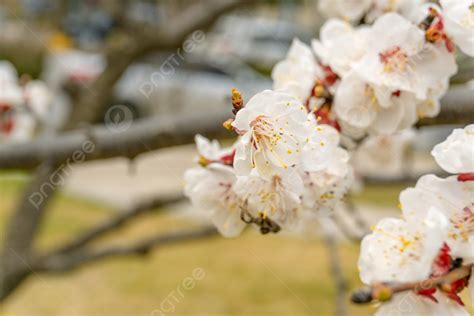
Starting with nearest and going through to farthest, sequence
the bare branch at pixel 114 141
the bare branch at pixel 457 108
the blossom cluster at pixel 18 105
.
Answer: the bare branch at pixel 457 108 < the bare branch at pixel 114 141 < the blossom cluster at pixel 18 105

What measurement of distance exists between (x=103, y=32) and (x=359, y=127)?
23.8ft

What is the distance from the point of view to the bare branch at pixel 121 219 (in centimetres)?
162

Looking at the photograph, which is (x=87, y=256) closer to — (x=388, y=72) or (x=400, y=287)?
(x=388, y=72)

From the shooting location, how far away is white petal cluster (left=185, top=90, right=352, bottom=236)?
1.44ft

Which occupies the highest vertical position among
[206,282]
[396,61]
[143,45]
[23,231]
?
[396,61]

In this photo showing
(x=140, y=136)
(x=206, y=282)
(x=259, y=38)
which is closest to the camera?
(x=140, y=136)

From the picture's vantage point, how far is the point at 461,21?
562mm

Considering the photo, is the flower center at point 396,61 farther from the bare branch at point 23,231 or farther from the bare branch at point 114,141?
the bare branch at point 23,231

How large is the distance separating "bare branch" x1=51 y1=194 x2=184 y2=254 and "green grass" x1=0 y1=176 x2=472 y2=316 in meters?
0.97

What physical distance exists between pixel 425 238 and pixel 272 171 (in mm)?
116

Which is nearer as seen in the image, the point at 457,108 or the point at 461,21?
the point at 461,21

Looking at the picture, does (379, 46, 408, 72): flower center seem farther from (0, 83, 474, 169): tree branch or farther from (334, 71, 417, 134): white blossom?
(0, 83, 474, 169): tree branch

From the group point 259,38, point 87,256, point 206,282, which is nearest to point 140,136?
point 87,256

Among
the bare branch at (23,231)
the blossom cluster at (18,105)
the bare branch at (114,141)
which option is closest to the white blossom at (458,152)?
the bare branch at (114,141)
